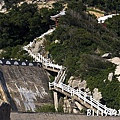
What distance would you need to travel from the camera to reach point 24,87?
177 ft

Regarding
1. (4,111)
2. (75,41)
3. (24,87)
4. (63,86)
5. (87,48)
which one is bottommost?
(24,87)

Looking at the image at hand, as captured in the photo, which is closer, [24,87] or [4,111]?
[4,111]

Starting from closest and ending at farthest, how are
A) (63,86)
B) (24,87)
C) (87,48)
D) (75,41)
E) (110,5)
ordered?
(63,86) < (24,87) < (87,48) < (75,41) < (110,5)

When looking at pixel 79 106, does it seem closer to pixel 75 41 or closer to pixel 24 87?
pixel 24 87

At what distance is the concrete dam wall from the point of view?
167 feet

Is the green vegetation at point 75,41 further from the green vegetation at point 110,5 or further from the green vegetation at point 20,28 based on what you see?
the green vegetation at point 110,5

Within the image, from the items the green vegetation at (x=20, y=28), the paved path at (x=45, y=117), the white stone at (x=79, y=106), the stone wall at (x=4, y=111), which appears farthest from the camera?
the green vegetation at (x=20, y=28)

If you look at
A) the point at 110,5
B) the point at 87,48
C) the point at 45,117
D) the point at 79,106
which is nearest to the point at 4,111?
the point at 45,117

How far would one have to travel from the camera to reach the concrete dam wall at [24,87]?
5081 cm

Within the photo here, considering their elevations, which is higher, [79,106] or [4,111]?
[4,111]

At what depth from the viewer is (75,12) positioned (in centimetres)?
7456

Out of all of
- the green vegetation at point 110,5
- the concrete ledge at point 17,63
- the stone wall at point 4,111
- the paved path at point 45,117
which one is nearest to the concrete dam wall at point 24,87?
the concrete ledge at point 17,63

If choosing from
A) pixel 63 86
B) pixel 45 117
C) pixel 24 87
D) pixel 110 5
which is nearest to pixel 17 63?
pixel 24 87

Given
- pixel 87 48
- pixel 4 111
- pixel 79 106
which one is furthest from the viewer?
pixel 87 48
